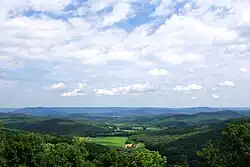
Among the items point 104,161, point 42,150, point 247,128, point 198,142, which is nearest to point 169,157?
point 198,142

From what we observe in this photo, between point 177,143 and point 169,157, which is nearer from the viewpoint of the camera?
point 169,157

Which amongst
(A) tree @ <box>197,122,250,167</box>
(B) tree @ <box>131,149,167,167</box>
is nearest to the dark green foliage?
(B) tree @ <box>131,149,167,167</box>

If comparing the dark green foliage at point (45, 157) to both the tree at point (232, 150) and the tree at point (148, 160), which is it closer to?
the tree at point (148, 160)

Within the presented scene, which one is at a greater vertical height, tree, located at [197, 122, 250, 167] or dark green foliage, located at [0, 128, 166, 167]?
tree, located at [197, 122, 250, 167]

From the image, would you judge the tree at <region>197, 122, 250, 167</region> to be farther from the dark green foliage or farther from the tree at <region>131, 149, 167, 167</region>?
the dark green foliage

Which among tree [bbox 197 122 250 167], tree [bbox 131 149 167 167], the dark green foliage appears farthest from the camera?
tree [bbox 131 149 167 167]

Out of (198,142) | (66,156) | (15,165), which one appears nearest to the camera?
(15,165)

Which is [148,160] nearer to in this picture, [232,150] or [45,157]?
[45,157]

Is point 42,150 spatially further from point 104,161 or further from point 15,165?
point 104,161


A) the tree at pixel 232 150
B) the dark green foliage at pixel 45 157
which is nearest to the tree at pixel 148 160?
the dark green foliage at pixel 45 157

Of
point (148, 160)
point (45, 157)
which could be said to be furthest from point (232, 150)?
point (45, 157)

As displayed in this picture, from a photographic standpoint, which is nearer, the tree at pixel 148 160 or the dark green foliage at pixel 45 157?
the dark green foliage at pixel 45 157
